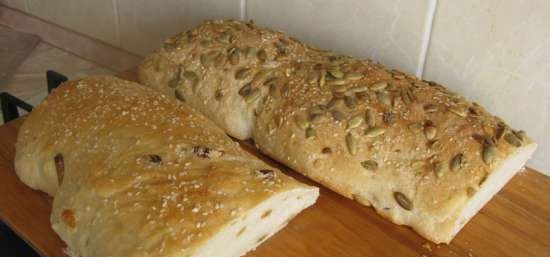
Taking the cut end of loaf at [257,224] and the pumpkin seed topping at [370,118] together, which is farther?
the pumpkin seed topping at [370,118]

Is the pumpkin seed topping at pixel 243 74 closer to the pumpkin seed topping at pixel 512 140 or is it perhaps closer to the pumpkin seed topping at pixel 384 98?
the pumpkin seed topping at pixel 384 98

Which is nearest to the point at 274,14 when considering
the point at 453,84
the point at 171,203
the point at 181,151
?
the point at 453,84

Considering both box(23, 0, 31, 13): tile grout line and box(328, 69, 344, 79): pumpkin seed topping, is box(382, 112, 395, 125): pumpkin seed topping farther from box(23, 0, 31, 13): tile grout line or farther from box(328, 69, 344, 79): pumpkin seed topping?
box(23, 0, 31, 13): tile grout line

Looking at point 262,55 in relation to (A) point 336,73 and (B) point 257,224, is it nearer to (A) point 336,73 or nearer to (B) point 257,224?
(A) point 336,73

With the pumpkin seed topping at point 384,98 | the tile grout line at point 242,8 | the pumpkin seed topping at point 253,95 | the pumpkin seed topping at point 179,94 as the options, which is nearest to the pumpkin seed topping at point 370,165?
the pumpkin seed topping at point 384,98

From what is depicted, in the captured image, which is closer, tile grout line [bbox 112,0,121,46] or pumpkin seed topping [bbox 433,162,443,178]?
pumpkin seed topping [bbox 433,162,443,178]

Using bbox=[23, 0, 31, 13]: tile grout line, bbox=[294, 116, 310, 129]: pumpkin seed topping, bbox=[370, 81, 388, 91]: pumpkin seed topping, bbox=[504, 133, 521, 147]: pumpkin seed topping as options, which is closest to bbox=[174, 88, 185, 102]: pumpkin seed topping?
bbox=[294, 116, 310, 129]: pumpkin seed topping

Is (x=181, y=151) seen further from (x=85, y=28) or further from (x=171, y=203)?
(x=85, y=28)
